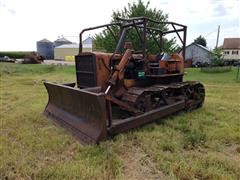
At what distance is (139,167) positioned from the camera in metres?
2.91

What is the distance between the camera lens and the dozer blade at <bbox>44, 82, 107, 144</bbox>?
348 centimetres

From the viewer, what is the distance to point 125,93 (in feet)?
14.8

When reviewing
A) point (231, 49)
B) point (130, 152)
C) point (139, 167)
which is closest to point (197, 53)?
point (231, 49)

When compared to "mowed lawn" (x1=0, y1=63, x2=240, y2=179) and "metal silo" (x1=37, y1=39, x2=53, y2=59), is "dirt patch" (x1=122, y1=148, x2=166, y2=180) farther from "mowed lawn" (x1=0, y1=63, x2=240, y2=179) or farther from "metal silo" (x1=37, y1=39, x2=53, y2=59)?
"metal silo" (x1=37, y1=39, x2=53, y2=59)

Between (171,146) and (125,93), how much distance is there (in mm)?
1490

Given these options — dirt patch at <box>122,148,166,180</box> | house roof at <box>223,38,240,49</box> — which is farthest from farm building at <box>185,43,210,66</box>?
dirt patch at <box>122,148,166,180</box>

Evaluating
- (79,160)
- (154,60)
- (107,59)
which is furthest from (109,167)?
Result: (154,60)

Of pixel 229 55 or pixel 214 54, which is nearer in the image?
pixel 214 54

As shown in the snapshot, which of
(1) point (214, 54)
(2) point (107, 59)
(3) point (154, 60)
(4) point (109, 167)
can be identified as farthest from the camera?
(1) point (214, 54)

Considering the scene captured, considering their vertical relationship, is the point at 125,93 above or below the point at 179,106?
above

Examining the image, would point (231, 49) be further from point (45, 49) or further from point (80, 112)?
point (80, 112)

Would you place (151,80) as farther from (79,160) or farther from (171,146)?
(79,160)

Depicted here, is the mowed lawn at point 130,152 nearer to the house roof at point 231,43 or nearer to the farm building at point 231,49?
the farm building at point 231,49

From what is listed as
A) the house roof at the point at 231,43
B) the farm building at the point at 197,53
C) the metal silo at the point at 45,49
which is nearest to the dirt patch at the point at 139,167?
the farm building at the point at 197,53
